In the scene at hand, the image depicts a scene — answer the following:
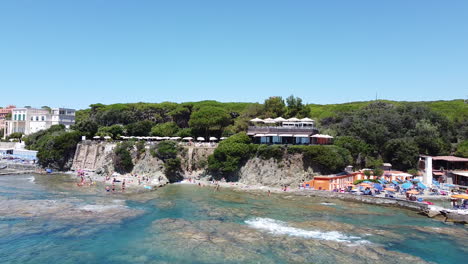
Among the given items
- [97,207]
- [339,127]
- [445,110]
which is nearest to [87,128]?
[97,207]

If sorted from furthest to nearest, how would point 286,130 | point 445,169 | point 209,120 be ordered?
1. point 209,120
2. point 286,130
3. point 445,169

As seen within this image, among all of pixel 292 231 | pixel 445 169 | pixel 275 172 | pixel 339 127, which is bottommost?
pixel 292 231

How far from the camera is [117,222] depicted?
26.2 metres

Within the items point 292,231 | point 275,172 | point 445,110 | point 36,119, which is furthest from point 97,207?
point 36,119

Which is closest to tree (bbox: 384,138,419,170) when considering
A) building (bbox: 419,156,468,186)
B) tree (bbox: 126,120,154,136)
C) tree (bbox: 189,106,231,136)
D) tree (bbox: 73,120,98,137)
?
building (bbox: 419,156,468,186)

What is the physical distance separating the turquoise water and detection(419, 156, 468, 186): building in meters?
14.2

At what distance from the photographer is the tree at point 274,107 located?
5912 cm

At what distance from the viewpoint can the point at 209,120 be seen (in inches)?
2226

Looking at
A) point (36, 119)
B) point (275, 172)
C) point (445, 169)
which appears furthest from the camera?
point (36, 119)

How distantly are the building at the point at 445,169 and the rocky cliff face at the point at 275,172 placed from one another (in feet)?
47.2

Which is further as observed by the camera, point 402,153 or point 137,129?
point 137,129

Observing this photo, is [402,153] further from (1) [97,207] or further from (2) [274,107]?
(1) [97,207]

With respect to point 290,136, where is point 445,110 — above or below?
above

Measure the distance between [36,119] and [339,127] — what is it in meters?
74.1
